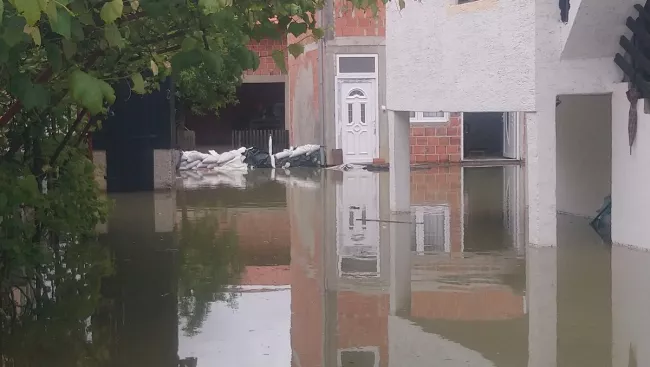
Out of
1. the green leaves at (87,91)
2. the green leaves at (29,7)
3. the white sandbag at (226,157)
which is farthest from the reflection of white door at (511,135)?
the green leaves at (29,7)

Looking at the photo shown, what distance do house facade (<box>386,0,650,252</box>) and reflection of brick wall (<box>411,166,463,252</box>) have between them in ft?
5.81

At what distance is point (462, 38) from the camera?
13250mm

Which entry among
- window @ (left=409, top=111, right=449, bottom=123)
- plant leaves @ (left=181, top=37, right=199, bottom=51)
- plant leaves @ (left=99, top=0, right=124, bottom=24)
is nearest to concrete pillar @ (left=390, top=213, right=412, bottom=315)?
plant leaves @ (left=181, top=37, right=199, bottom=51)

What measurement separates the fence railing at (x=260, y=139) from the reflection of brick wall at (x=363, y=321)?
22.2 meters

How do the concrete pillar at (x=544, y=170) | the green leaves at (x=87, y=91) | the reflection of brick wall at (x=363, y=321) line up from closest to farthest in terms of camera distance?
the green leaves at (x=87, y=91)
the reflection of brick wall at (x=363, y=321)
the concrete pillar at (x=544, y=170)

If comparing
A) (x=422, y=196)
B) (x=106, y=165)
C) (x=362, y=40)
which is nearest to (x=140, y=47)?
(x=422, y=196)

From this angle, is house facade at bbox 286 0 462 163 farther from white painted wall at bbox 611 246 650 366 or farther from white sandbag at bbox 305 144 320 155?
white painted wall at bbox 611 246 650 366

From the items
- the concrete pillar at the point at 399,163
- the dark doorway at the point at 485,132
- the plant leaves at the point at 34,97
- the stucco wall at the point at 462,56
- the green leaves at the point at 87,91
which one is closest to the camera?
the green leaves at the point at 87,91

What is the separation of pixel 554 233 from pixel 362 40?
14.8 metres

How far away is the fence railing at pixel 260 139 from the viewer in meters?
32.0

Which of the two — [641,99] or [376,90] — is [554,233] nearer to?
[641,99]

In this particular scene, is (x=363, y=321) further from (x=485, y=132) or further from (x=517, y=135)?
(x=485, y=132)

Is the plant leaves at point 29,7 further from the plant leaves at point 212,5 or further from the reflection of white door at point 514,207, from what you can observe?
the reflection of white door at point 514,207

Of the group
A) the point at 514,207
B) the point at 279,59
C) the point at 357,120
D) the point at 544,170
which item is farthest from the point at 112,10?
the point at 357,120
